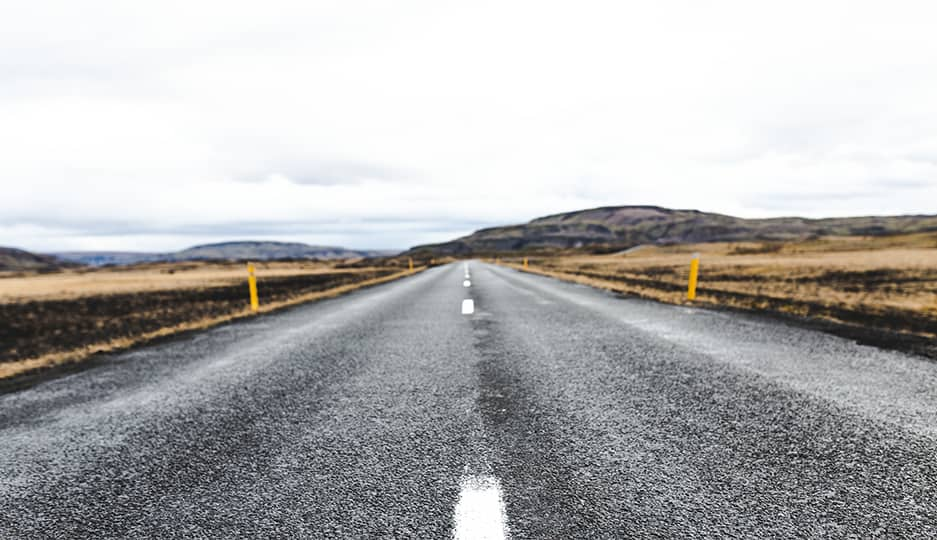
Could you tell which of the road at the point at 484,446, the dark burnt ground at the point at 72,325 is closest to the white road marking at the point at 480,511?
the road at the point at 484,446

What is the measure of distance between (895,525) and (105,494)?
3.94 meters

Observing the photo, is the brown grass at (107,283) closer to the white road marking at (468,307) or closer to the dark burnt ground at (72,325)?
the dark burnt ground at (72,325)

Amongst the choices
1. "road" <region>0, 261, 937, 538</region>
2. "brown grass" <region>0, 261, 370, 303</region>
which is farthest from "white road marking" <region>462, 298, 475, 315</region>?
"brown grass" <region>0, 261, 370, 303</region>

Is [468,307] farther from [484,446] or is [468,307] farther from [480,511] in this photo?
→ [480,511]

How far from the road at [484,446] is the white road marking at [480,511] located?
0.01 meters

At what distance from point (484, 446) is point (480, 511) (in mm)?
830

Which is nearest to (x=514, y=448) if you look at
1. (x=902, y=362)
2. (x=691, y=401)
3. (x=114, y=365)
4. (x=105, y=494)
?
(x=691, y=401)

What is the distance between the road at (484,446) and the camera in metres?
2.28

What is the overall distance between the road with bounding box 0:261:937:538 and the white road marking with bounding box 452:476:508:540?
11 millimetres

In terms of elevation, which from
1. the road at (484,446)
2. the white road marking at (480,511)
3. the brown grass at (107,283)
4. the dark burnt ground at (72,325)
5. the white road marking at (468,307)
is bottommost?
the brown grass at (107,283)

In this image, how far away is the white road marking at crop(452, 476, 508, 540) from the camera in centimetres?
213

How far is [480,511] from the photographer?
232 centimetres

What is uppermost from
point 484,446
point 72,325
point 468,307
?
point 484,446

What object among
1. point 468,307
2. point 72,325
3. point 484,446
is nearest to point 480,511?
point 484,446
